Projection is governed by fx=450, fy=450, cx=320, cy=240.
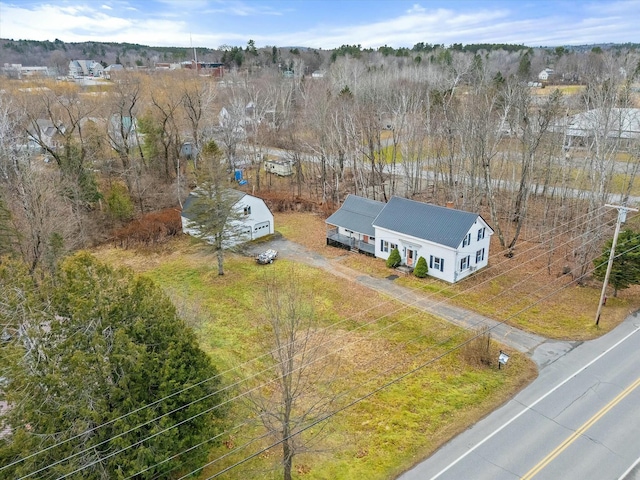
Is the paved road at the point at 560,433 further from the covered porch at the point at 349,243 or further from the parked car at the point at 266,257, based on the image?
the parked car at the point at 266,257

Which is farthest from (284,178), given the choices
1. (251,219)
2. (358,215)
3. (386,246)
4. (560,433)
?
(560,433)

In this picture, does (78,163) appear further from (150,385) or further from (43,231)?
(150,385)

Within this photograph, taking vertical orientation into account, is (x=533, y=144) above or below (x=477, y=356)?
above

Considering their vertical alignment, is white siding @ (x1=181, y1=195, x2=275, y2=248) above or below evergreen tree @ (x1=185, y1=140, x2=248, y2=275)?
below

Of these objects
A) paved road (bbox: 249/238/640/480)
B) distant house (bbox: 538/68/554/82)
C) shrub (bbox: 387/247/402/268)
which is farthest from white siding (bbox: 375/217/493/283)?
distant house (bbox: 538/68/554/82)

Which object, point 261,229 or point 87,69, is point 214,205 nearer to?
point 261,229

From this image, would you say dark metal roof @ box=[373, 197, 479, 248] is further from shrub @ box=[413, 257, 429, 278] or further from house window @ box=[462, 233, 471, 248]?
shrub @ box=[413, 257, 429, 278]

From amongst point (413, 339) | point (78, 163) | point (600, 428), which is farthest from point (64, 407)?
point (78, 163)
